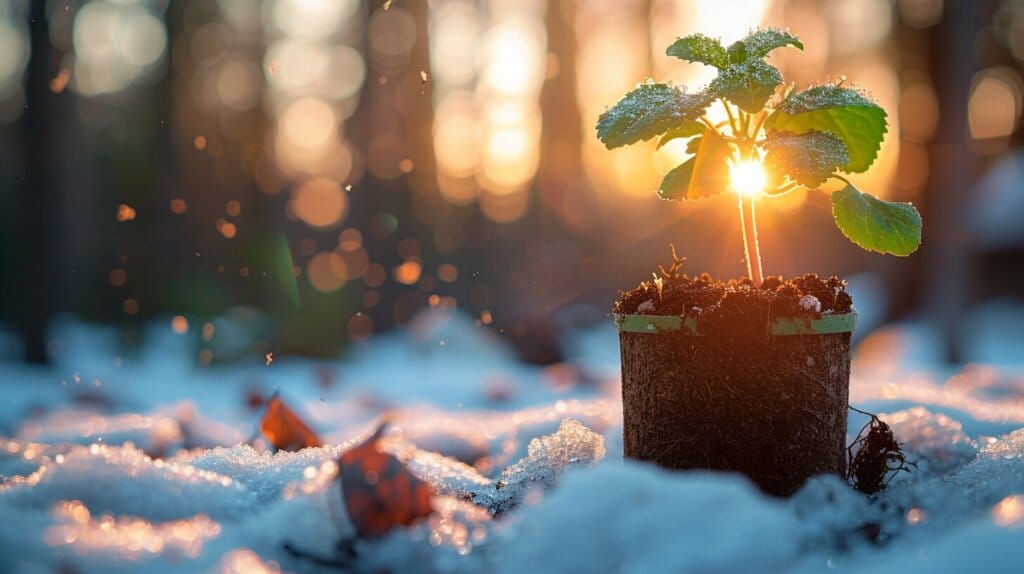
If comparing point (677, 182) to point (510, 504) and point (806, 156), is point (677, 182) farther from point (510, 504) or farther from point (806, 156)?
point (510, 504)

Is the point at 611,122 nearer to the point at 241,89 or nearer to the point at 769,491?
the point at 769,491

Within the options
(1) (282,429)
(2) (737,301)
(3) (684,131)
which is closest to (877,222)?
(2) (737,301)

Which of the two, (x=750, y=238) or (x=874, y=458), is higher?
(x=750, y=238)

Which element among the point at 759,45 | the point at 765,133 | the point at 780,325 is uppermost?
the point at 759,45

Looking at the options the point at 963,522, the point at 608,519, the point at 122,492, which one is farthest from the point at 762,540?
the point at 122,492

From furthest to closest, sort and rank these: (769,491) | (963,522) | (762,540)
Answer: (769,491) < (963,522) < (762,540)

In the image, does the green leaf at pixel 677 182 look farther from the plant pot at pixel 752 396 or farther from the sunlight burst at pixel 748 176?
the plant pot at pixel 752 396
